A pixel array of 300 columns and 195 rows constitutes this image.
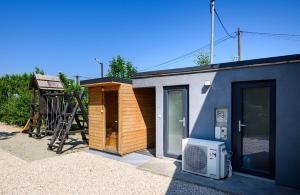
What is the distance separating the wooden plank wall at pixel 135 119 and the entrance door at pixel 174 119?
4.43 feet

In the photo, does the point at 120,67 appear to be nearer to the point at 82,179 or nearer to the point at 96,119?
the point at 96,119

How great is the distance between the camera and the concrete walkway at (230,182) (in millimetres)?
4078

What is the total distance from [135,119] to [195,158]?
2816 mm

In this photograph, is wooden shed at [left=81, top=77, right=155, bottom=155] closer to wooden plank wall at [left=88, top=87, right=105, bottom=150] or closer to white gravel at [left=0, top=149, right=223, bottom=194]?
wooden plank wall at [left=88, top=87, right=105, bottom=150]

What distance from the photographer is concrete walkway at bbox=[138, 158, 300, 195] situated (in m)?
4.08

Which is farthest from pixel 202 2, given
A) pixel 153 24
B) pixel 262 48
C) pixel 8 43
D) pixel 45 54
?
pixel 45 54

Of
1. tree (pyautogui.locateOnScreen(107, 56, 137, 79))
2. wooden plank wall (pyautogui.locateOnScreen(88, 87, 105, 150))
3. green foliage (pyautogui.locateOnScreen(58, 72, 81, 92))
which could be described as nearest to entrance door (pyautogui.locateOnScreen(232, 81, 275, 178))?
wooden plank wall (pyautogui.locateOnScreen(88, 87, 105, 150))

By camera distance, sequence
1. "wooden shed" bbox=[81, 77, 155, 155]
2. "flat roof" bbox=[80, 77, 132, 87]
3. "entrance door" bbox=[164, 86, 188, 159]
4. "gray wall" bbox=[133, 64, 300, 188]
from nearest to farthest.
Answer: "gray wall" bbox=[133, 64, 300, 188]
"entrance door" bbox=[164, 86, 188, 159]
"flat roof" bbox=[80, 77, 132, 87]
"wooden shed" bbox=[81, 77, 155, 155]

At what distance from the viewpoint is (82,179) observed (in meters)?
4.91

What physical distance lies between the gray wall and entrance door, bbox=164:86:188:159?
163mm

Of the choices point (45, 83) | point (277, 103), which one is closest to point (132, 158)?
point (277, 103)

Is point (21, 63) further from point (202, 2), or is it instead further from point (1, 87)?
point (202, 2)

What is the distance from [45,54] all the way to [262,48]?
16546 mm

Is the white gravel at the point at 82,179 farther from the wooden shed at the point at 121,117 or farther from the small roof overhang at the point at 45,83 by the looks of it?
the small roof overhang at the point at 45,83
